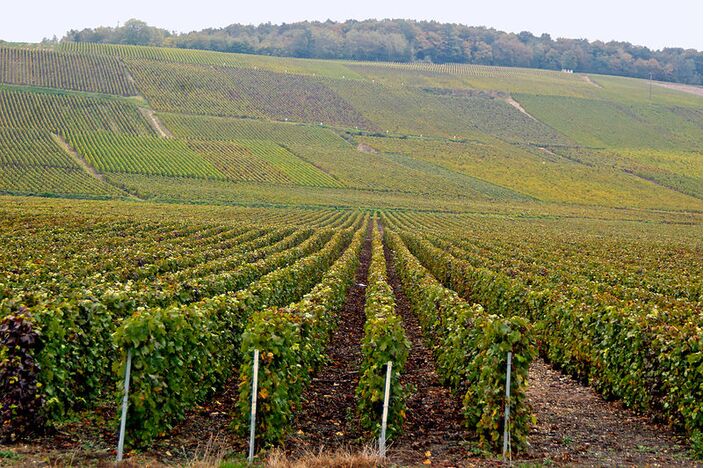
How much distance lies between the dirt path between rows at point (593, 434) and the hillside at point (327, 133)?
68.8m

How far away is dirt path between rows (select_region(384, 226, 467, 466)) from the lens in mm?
10258

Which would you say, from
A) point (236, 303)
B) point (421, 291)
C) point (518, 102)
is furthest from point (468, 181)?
point (236, 303)

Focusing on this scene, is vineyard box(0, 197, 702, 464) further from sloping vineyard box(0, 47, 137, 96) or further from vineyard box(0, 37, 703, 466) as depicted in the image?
sloping vineyard box(0, 47, 137, 96)

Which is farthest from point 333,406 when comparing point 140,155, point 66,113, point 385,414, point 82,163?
point 66,113

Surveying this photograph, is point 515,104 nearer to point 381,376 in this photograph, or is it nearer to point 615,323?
point 615,323

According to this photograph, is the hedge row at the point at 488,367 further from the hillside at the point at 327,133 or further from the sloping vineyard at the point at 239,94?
the sloping vineyard at the point at 239,94

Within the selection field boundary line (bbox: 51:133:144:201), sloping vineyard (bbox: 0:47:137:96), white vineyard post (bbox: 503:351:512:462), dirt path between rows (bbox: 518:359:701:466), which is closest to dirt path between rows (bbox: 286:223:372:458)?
white vineyard post (bbox: 503:351:512:462)

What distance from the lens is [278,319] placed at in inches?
441

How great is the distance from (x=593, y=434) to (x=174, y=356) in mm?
6722

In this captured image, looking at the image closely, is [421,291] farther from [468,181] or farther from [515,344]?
[468,181]

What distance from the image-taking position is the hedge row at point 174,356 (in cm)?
1006

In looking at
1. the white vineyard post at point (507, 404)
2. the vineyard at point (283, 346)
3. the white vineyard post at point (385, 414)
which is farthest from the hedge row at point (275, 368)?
the white vineyard post at point (507, 404)

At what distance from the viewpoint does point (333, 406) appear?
498 inches

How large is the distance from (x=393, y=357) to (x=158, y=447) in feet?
12.0
